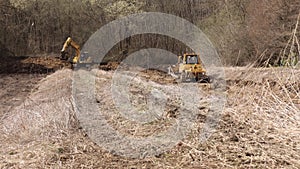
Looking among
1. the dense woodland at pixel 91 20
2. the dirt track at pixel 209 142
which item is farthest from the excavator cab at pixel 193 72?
the dirt track at pixel 209 142

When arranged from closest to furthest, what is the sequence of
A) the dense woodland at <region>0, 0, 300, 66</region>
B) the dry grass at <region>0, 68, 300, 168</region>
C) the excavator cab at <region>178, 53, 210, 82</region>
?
the dry grass at <region>0, 68, 300, 168</region>
the excavator cab at <region>178, 53, 210, 82</region>
the dense woodland at <region>0, 0, 300, 66</region>

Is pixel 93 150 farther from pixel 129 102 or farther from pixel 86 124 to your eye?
pixel 129 102

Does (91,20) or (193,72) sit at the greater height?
(91,20)

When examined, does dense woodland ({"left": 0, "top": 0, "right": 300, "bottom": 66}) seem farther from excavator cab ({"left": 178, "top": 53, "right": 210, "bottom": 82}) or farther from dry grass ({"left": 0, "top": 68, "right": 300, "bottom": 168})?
dry grass ({"left": 0, "top": 68, "right": 300, "bottom": 168})

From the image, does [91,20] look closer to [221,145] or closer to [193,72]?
[193,72]

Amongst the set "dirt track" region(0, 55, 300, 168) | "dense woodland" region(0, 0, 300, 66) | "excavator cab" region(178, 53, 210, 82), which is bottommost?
"dirt track" region(0, 55, 300, 168)

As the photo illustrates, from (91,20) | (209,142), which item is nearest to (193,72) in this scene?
(209,142)

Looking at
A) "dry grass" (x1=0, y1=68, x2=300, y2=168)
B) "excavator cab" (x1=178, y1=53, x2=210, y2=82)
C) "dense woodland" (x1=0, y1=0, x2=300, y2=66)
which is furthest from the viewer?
"dense woodland" (x1=0, y1=0, x2=300, y2=66)

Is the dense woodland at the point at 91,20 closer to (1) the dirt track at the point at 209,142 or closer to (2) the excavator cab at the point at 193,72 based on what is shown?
(2) the excavator cab at the point at 193,72

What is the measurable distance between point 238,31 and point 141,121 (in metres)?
13.8

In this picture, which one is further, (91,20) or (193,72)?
(91,20)

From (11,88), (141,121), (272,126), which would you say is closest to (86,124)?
(141,121)

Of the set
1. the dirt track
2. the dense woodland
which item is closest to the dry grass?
the dirt track

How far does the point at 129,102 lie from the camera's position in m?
5.66
